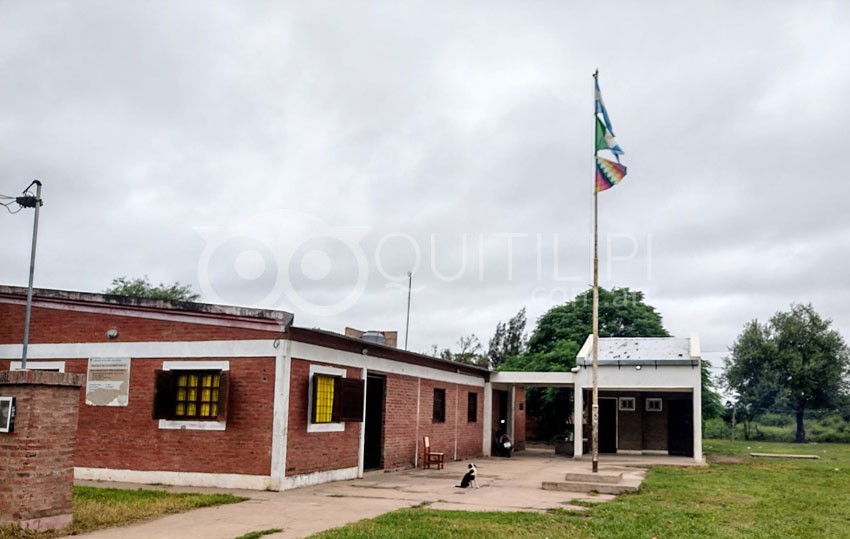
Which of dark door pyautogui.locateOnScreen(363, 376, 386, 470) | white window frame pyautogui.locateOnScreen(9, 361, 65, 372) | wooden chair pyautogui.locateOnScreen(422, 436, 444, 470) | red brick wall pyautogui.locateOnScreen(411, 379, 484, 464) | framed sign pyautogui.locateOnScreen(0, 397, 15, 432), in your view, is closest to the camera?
framed sign pyautogui.locateOnScreen(0, 397, 15, 432)

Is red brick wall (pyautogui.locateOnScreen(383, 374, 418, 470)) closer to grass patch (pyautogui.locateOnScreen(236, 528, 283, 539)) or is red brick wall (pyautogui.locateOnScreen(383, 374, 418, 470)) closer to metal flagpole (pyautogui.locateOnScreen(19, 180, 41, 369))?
metal flagpole (pyautogui.locateOnScreen(19, 180, 41, 369))

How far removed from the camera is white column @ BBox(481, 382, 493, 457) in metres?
30.5

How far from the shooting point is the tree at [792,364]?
174ft

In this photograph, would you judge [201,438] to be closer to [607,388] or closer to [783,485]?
[783,485]

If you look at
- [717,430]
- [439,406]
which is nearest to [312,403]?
[439,406]

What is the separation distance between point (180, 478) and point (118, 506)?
3995 millimetres

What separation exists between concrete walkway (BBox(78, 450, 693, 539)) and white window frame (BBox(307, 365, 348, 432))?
1.20 metres

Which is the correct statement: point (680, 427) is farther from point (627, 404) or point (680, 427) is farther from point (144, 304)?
point (144, 304)

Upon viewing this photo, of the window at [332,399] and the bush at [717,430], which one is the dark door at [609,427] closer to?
the window at [332,399]

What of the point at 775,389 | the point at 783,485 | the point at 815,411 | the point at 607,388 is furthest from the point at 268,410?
the point at 775,389

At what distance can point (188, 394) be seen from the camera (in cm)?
1694

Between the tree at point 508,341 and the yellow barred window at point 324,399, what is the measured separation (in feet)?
130

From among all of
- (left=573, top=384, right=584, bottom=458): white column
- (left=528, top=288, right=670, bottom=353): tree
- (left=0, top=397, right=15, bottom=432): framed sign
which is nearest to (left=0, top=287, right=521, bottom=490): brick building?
(left=0, top=397, right=15, bottom=432): framed sign

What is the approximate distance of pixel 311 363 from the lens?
17250mm
